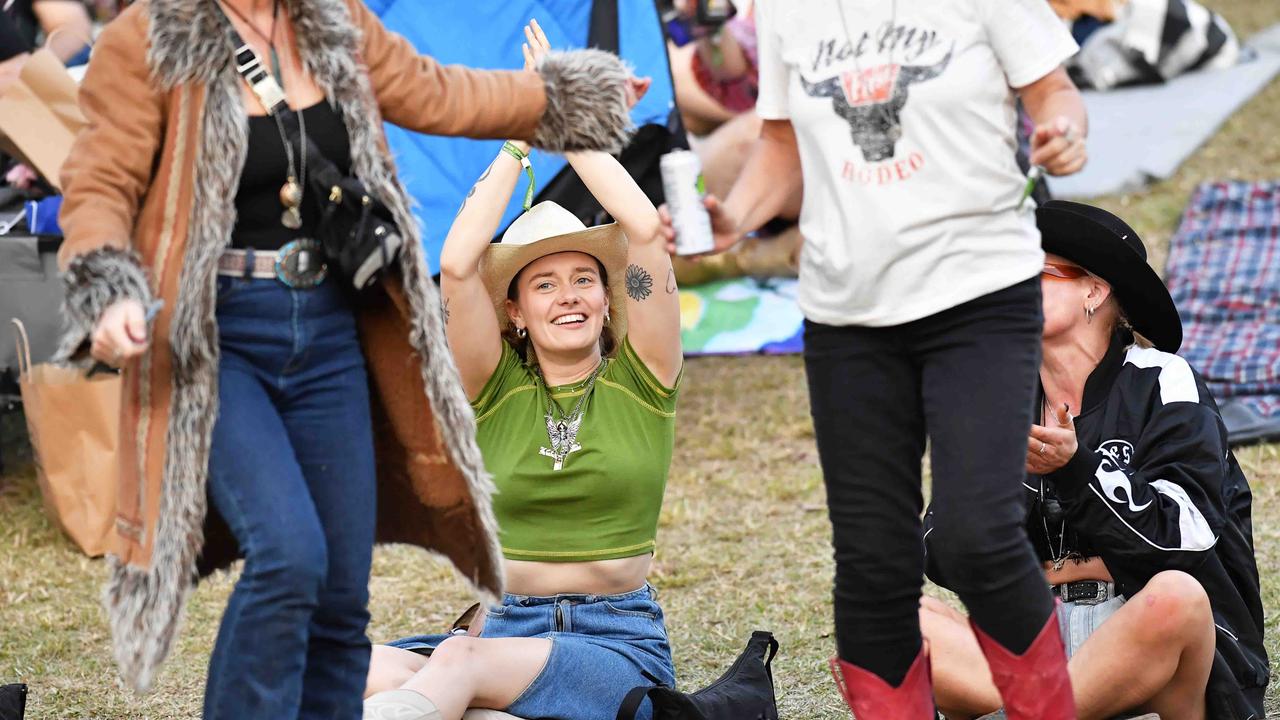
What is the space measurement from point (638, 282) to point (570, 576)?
25.3 inches

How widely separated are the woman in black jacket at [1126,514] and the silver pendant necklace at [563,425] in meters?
0.83

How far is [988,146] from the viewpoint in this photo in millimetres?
2562

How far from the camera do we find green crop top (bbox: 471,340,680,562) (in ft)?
11.2

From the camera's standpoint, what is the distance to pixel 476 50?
19.8 ft

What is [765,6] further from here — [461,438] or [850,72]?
[461,438]

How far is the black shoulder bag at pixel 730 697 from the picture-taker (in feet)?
10.5

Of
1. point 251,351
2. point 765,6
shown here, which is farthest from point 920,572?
point 251,351

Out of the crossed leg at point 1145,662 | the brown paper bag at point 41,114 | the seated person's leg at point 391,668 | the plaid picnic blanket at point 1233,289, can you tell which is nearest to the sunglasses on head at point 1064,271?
the crossed leg at point 1145,662

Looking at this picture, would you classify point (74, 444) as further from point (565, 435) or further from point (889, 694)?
point (889, 694)

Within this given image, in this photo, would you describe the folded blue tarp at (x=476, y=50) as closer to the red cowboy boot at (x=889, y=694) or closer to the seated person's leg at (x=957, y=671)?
the seated person's leg at (x=957, y=671)

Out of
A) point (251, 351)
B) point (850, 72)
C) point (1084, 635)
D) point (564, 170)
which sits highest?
point (850, 72)

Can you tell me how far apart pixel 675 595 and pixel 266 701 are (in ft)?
7.24

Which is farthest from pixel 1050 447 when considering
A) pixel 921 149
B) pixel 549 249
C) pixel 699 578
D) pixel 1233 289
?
pixel 1233 289

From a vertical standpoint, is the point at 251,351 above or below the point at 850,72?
below
